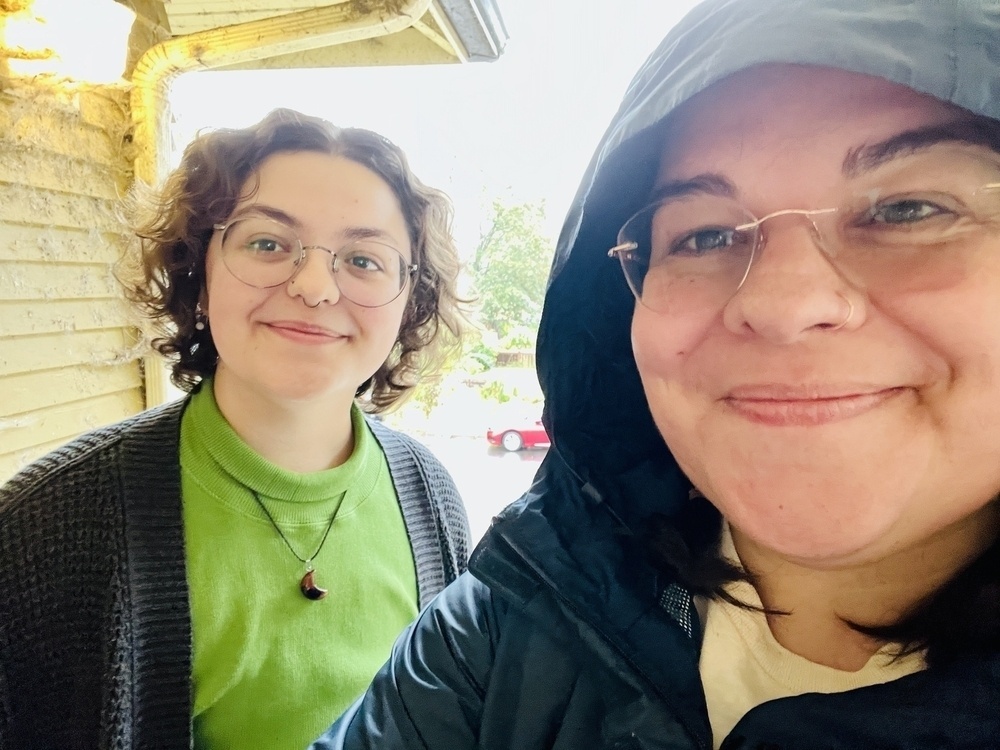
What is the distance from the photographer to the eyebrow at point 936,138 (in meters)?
0.50

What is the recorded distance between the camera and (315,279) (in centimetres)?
118

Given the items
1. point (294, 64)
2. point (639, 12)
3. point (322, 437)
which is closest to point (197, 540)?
point (322, 437)

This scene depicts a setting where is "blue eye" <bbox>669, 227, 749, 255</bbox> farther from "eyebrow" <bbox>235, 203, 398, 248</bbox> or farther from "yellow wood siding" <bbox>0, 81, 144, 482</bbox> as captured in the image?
"yellow wood siding" <bbox>0, 81, 144, 482</bbox>

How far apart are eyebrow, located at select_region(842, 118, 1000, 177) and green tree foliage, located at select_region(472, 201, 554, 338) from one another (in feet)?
3.96

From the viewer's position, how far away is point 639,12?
1497mm

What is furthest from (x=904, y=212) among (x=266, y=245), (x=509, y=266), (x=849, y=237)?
(x=509, y=266)

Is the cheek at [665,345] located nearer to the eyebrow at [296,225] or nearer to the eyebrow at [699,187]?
the eyebrow at [699,187]

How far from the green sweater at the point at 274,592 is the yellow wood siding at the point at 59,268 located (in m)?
0.92

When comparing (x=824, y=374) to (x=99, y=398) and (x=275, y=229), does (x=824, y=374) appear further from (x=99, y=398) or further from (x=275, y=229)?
(x=99, y=398)

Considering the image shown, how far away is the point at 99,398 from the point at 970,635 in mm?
2456

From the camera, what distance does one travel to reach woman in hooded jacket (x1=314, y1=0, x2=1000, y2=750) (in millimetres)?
502

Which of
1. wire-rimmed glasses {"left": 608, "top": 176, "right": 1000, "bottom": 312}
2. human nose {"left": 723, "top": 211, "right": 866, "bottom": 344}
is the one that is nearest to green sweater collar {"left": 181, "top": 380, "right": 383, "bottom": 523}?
wire-rimmed glasses {"left": 608, "top": 176, "right": 1000, "bottom": 312}

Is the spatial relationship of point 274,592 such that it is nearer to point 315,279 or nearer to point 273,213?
point 315,279

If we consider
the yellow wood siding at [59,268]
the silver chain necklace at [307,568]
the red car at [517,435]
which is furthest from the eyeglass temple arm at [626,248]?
the yellow wood siding at [59,268]
